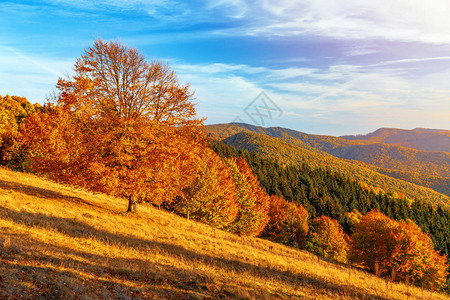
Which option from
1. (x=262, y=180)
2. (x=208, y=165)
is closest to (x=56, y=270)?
(x=208, y=165)

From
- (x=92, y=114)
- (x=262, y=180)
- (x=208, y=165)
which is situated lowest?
(x=262, y=180)

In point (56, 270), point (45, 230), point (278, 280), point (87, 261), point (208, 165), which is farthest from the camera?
point (208, 165)

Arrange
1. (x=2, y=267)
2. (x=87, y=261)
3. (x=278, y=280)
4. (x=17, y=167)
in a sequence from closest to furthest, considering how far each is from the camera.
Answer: (x=2, y=267)
(x=87, y=261)
(x=278, y=280)
(x=17, y=167)

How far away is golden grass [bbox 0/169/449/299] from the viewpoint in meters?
7.65

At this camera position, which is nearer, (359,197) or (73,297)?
(73,297)

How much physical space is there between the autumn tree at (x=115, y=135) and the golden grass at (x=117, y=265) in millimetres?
2931

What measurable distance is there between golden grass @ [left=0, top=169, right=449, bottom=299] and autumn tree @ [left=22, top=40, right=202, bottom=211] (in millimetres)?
2931

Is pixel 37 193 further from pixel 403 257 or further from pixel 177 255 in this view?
pixel 403 257

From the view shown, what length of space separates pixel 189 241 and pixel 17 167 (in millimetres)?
47543

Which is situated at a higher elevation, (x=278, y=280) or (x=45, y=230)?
(x=45, y=230)

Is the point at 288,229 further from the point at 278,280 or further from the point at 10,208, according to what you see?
the point at 10,208

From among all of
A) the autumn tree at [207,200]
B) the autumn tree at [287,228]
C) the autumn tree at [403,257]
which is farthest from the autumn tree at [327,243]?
the autumn tree at [207,200]

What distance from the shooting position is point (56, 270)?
8211 millimetres

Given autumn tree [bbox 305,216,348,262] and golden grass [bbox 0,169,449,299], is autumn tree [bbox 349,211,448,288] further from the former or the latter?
golden grass [bbox 0,169,449,299]
